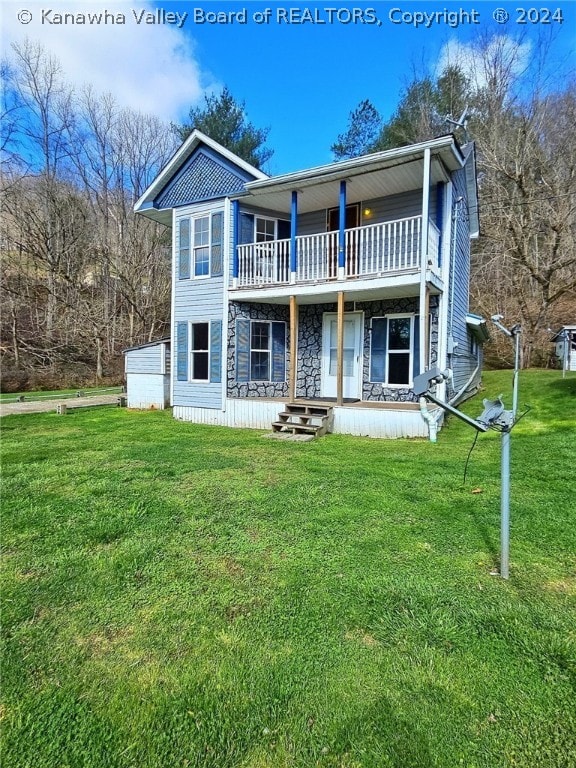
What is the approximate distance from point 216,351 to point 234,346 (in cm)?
52

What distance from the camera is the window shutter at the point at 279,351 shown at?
1122 centimetres

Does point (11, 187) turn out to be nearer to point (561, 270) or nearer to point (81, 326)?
point (81, 326)

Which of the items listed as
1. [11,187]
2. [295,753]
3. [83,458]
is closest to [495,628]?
[295,753]

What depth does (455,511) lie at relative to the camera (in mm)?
4258

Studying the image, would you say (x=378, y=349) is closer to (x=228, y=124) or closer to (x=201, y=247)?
(x=201, y=247)

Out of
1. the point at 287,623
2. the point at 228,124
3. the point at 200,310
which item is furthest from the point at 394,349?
the point at 228,124

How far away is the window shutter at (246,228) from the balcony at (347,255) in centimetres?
38

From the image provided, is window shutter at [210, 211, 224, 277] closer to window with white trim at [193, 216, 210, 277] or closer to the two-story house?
the two-story house

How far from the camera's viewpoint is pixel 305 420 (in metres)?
9.05

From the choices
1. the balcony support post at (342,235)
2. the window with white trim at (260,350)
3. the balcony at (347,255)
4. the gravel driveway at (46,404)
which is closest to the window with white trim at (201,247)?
the balcony at (347,255)

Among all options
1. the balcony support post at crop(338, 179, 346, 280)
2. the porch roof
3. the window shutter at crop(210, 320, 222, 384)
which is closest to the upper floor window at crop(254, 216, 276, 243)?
the porch roof

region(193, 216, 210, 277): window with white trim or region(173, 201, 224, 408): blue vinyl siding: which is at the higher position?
region(193, 216, 210, 277): window with white trim

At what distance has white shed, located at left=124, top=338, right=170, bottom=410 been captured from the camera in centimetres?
1255

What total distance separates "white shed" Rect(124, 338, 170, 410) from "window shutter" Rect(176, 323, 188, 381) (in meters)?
1.04
